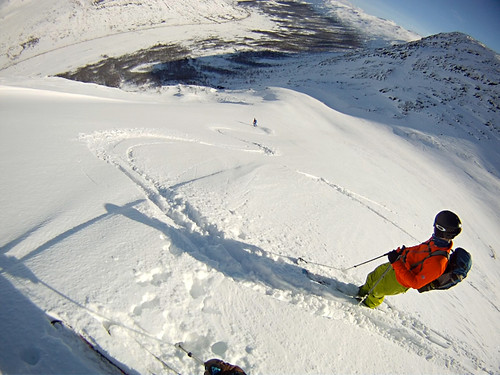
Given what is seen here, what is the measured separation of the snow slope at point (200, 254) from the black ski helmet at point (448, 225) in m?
1.47

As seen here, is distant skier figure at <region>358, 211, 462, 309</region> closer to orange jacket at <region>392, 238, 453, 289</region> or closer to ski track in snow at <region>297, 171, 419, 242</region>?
orange jacket at <region>392, 238, 453, 289</region>

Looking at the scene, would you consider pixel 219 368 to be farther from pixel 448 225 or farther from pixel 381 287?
pixel 448 225

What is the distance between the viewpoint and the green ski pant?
136 inches

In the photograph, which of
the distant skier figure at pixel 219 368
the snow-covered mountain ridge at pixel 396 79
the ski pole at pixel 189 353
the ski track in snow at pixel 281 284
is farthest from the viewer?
the snow-covered mountain ridge at pixel 396 79

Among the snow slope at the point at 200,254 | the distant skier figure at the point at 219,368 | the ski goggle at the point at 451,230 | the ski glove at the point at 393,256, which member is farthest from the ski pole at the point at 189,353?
the ski goggle at the point at 451,230

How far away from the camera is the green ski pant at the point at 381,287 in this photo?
11.3ft

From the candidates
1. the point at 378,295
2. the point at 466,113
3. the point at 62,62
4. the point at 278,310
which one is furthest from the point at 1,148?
the point at 62,62

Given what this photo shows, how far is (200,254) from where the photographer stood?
361 centimetres

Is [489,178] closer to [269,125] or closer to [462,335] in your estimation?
[269,125]

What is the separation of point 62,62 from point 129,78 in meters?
8.15

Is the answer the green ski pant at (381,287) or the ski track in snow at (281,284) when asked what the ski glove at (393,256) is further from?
the ski track in snow at (281,284)

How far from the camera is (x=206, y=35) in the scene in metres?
43.1

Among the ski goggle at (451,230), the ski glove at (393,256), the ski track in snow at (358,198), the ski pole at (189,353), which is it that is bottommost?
the ski track in snow at (358,198)

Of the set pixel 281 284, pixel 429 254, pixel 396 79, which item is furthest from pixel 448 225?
pixel 396 79
